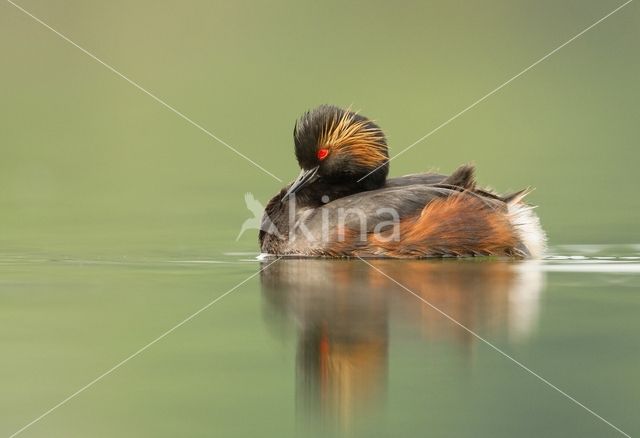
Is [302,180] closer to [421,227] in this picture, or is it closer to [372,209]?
[372,209]

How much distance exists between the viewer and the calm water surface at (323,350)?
6184 millimetres

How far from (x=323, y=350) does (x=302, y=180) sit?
493 cm

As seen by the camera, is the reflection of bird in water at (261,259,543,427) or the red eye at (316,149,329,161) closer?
the reflection of bird in water at (261,259,543,427)

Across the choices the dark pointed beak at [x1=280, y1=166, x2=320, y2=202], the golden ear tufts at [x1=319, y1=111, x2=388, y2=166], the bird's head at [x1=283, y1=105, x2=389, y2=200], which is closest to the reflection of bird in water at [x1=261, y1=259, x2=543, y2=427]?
the dark pointed beak at [x1=280, y1=166, x2=320, y2=202]

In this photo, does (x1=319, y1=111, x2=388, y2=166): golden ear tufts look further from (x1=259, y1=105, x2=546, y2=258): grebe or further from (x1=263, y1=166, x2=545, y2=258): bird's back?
(x1=263, y1=166, x2=545, y2=258): bird's back

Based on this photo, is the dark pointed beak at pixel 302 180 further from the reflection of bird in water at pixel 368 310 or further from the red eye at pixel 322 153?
the reflection of bird in water at pixel 368 310

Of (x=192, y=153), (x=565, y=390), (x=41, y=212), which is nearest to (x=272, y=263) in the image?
(x=41, y=212)

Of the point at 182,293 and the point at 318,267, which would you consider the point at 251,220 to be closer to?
the point at 318,267

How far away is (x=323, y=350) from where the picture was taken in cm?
759

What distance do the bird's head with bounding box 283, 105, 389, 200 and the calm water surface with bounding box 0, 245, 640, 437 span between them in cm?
154

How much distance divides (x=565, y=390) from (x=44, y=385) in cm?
267

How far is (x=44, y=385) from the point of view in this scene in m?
6.77

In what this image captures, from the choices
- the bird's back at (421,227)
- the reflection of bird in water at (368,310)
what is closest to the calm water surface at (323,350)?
the reflection of bird in water at (368,310)

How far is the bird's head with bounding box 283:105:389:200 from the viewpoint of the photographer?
12312 millimetres
